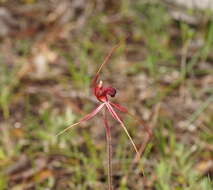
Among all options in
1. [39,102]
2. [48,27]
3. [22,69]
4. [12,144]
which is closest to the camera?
[12,144]

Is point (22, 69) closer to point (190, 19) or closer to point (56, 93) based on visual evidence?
point (56, 93)

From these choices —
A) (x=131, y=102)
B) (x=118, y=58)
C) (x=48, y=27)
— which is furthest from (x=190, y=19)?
(x=48, y=27)

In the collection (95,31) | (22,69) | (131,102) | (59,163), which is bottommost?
(59,163)

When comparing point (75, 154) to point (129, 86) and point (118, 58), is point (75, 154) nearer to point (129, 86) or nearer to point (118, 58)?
point (129, 86)

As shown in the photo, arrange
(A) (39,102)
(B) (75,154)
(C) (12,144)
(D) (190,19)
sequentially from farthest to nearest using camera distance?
1. (D) (190,19)
2. (A) (39,102)
3. (C) (12,144)
4. (B) (75,154)

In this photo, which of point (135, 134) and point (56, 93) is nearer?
point (135, 134)

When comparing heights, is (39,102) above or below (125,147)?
above
